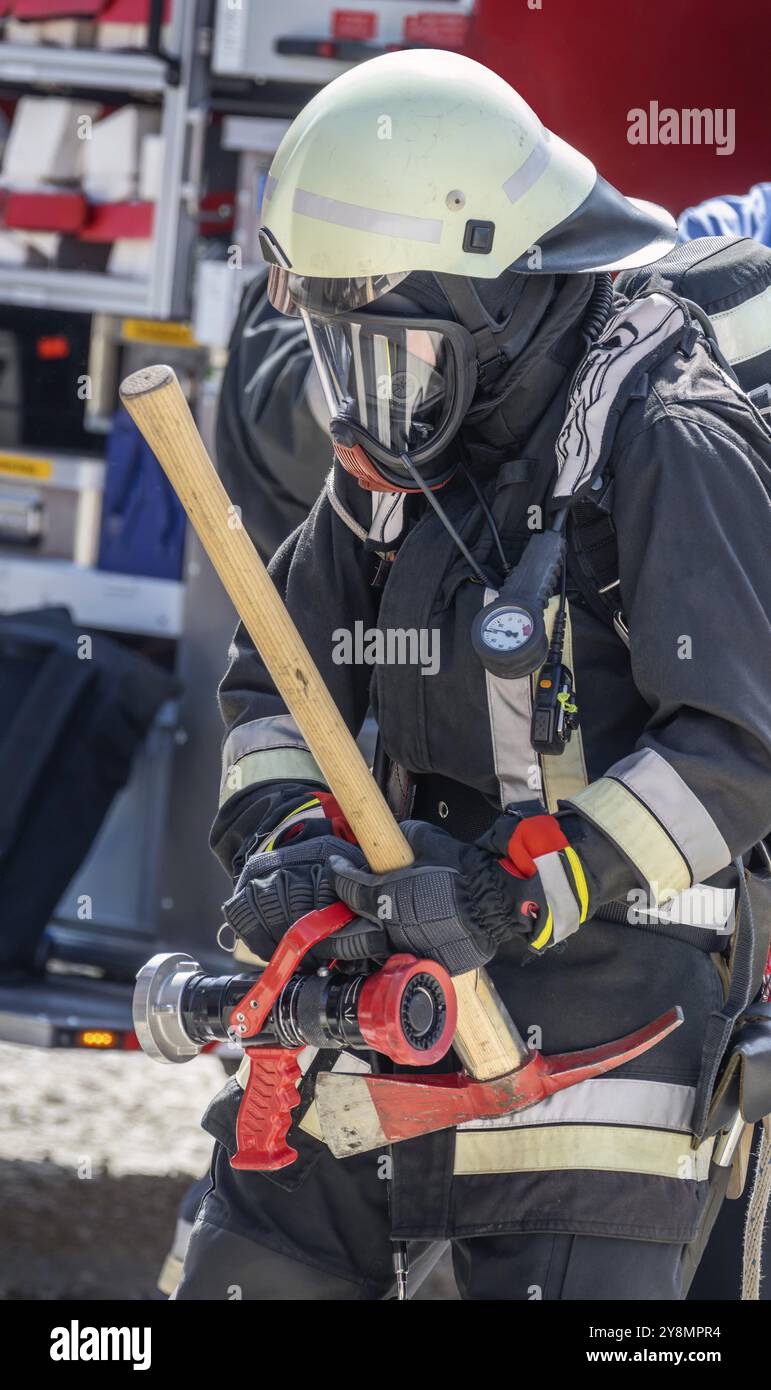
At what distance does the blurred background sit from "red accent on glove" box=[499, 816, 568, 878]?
7.35ft

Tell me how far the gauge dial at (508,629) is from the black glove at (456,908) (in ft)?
0.75

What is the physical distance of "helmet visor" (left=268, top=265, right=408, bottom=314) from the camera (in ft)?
6.66

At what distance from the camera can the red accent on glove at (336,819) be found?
2186 millimetres

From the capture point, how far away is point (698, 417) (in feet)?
6.50

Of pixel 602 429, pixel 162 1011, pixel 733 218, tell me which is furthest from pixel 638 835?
pixel 733 218

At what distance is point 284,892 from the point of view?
203cm

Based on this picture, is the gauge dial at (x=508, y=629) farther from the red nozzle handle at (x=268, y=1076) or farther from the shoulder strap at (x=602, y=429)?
the red nozzle handle at (x=268, y=1076)

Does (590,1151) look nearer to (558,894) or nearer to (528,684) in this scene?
(558,894)

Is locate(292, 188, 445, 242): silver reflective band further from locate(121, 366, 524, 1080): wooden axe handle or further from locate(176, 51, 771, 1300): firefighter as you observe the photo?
locate(121, 366, 524, 1080): wooden axe handle

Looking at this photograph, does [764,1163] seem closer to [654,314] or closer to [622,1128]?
[622,1128]

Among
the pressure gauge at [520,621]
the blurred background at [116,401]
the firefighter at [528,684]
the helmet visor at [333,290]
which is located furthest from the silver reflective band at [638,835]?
the blurred background at [116,401]

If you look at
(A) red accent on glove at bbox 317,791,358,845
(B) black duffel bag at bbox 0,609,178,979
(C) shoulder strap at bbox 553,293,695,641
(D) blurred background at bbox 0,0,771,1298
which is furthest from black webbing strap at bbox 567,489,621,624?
(B) black duffel bag at bbox 0,609,178,979

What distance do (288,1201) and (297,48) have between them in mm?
3180

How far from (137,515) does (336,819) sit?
295 cm
